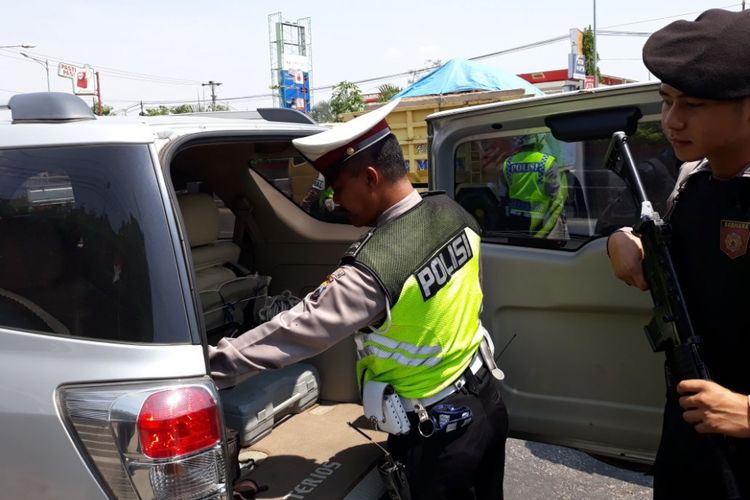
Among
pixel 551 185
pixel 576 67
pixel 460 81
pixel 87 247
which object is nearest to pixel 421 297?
pixel 87 247

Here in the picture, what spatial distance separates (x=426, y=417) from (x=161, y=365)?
0.77 metres

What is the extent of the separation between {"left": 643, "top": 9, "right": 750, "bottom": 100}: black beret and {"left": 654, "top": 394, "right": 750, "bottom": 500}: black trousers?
0.83 metres

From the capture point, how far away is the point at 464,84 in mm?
10961

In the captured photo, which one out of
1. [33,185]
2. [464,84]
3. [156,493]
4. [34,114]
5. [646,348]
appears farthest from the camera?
[464,84]

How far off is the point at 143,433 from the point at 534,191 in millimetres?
1971

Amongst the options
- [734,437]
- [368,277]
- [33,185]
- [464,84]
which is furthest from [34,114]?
[464,84]

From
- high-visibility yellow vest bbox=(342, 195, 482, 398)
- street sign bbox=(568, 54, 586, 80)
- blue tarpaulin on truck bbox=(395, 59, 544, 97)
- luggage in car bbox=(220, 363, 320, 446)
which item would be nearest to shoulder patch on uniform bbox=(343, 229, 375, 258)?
high-visibility yellow vest bbox=(342, 195, 482, 398)

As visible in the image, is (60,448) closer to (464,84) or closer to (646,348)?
(646,348)

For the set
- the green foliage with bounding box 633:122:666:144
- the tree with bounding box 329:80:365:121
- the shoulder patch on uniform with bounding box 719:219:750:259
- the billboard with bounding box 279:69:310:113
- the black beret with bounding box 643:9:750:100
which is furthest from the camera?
the billboard with bounding box 279:69:310:113

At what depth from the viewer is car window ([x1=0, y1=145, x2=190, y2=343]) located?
155 cm

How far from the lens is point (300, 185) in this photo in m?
3.61

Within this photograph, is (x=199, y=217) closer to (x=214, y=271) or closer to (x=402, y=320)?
(x=214, y=271)

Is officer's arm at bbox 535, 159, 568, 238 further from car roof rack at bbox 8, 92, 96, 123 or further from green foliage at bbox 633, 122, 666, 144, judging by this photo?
car roof rack at bbox 8, 92, 96, 123

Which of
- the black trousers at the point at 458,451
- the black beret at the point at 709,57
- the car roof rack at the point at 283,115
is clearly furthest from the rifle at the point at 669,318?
the car roof rack at the point at 283,115
